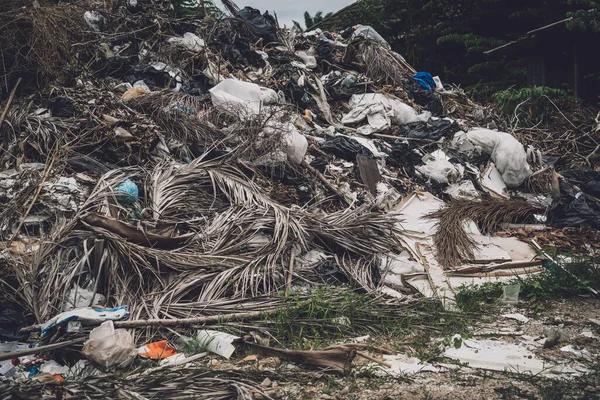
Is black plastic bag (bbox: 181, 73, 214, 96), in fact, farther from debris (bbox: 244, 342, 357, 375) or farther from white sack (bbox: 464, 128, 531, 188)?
debris (bbox: 244, 342, 357, 375)

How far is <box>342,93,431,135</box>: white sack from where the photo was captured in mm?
8391

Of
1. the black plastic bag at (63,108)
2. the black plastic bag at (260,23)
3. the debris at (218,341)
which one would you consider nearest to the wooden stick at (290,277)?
the debris at (218,341)

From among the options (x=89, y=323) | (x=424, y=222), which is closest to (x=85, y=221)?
(x=89, y=323)

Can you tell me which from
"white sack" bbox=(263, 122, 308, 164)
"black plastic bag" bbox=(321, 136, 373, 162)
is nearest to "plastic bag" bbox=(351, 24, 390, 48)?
"black plastic bag" bbox=(321, 136, 373, 162)

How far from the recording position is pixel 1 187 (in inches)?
200

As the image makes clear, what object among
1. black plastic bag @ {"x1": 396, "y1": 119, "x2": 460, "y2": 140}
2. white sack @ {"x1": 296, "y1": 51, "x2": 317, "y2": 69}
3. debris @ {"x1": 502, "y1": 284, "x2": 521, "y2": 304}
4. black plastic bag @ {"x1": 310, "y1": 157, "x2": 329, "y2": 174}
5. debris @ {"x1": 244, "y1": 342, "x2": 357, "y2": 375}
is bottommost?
debris @ {"x1": 502, "y1": 284, "x2": 521, "y2": 304}

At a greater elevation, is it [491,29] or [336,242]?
[491,29]

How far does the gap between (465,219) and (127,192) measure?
340cm

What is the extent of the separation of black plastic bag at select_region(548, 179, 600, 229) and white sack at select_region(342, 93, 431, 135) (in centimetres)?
265

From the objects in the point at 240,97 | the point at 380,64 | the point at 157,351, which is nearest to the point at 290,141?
the point at 240,97

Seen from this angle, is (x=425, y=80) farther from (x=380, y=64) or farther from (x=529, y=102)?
(x=529, y=102)

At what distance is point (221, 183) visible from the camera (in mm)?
5523

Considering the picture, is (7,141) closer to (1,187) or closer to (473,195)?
(1,187)

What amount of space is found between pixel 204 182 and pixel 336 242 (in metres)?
1.38
